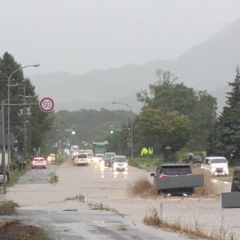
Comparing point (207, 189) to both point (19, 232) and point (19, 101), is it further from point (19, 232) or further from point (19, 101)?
point (19, 101)

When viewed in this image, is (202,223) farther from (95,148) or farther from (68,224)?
(95,148)

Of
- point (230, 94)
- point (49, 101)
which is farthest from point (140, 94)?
point (49, 101)

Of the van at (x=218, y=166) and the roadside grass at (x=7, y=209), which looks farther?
the van at (x=218, y=166)

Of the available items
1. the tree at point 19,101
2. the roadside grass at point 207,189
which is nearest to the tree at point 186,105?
the tree at point 19,101

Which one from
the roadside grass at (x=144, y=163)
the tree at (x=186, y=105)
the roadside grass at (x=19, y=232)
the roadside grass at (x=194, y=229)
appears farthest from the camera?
the tree at (x=186, y=105)

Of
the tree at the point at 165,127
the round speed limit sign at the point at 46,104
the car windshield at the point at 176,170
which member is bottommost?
the car windshield at the point at 176,170

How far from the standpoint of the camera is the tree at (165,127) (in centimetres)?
11244

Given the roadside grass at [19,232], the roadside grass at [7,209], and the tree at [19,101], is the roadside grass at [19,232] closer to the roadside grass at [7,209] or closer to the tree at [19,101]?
the roadside grass at [7,209]

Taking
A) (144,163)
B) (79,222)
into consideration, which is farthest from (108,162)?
(79,222)

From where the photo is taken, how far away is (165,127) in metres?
112

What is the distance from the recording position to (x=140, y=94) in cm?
15712

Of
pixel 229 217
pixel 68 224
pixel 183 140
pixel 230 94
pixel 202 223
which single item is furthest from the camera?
pixel 183 140

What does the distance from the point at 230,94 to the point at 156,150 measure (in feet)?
138

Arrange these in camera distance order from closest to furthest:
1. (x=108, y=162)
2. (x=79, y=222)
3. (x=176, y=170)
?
(x=79, y=222) → (x=176, y=170) → (x=108, y=162)
